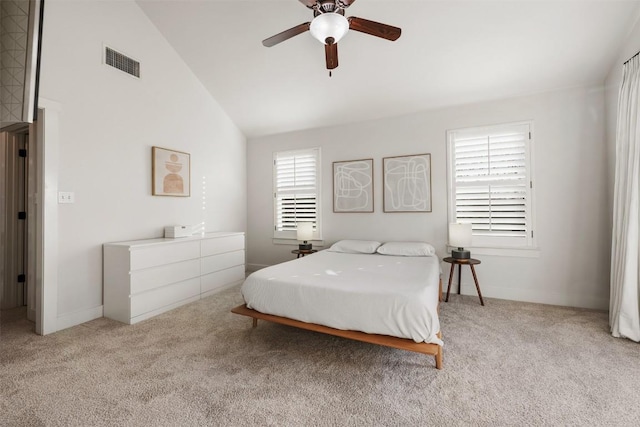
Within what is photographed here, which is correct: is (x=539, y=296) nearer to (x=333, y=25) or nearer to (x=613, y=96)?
(x=613, y=96)

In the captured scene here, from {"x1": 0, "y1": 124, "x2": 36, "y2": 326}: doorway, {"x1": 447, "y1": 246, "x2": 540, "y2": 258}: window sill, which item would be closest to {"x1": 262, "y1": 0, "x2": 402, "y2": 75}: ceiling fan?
{"x1": 447, "y1": 246, "x2": 540, "y2": 258}: window sill

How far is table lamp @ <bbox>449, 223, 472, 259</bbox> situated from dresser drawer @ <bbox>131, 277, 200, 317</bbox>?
3066 mm

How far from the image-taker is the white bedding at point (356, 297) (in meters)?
1.82

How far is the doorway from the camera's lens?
3.15 m

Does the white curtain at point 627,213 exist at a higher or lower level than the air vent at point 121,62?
lower

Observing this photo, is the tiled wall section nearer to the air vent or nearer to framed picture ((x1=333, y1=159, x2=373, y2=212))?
the air vent

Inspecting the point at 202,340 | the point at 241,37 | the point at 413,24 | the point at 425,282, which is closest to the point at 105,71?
the point at 241,37

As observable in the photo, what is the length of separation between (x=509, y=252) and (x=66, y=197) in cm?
470

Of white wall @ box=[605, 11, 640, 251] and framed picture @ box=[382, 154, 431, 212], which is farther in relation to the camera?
framed picture @ box=[382, 154, 431, 212]

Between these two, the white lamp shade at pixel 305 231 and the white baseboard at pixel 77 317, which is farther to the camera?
the white lamp shade at pixel 305 231

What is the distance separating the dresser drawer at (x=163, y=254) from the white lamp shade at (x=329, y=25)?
2.50 metres

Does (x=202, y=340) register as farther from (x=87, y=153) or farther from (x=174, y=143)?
(x=174, y=143)

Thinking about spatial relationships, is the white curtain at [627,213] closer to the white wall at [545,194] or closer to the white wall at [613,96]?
the white wall at [613,96]

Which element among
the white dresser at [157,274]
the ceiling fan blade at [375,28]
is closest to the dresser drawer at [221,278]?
the white dresser at [157,274]
